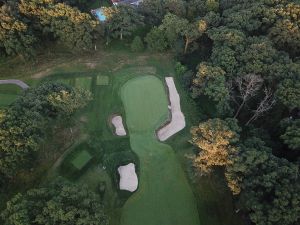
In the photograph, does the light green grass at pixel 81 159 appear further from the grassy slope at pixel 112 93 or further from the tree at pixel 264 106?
the tree at pixel 264 106

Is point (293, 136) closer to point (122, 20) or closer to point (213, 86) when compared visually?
point (213, 86)

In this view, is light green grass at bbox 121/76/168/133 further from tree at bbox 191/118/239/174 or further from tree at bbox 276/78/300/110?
tree at bbox 276/78/300/110

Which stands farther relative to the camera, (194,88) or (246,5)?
(246,5)

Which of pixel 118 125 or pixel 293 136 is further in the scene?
pixel 118 125

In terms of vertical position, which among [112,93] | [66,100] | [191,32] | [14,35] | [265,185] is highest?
[191,32]

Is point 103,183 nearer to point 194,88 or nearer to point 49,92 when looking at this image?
point 49,92

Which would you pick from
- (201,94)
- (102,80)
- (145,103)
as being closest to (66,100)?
(102,80)

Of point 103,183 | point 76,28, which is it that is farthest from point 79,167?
point 76,28
